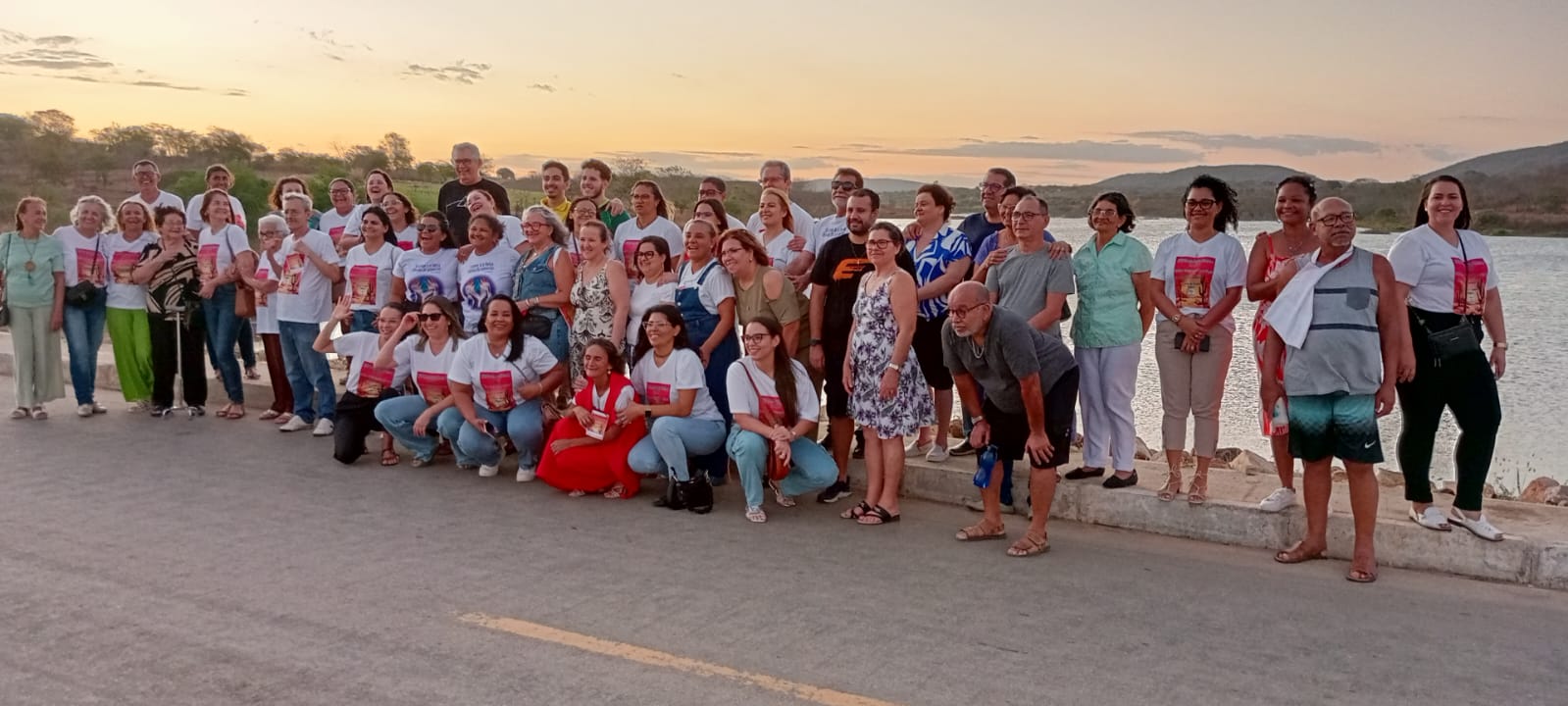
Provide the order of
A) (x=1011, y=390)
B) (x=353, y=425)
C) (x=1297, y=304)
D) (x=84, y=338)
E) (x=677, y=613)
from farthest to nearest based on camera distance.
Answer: (x=84, y=338) → (x=353, y=425) → (x=1011, y=390) → (x=1297, y=304) → (x=677, y=613)

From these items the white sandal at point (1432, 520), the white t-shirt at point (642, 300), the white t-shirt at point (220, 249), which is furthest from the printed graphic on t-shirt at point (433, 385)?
the white sandal at point (1432, 520)

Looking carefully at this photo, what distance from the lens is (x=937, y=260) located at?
7738 mm

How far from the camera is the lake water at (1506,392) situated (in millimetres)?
11281

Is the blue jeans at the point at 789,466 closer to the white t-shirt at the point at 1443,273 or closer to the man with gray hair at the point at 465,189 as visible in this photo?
the white t-shirt at the point at 1443,273

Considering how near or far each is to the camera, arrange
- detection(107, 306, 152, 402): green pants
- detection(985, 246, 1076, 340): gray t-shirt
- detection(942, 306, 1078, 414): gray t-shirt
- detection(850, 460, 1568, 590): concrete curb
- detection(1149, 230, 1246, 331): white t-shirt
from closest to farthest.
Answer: detection(850, 460, 1568, 590): concrete curb
detection(942, 306, 1078, 414): gray t-shirt
detection(1149, 230, 1246, 331): white t-shirt
detection(985, 246, 1076, 340): gray t-shirt
detection(107, 306, 152, 402): green pants

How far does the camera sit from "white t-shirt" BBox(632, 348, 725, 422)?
24.7ft

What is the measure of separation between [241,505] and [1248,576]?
19.4 ft

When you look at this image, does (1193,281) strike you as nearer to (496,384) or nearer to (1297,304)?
(1297,304)

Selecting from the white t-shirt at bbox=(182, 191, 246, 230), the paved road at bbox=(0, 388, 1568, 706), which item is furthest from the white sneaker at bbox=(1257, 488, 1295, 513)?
the white t-shirt at bbox=(182, 191, 246, 230)

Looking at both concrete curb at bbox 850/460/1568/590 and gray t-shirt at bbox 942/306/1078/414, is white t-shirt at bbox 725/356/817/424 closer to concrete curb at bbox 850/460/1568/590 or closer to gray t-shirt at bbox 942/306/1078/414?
concrete curb at bbox 850/460/1568/590

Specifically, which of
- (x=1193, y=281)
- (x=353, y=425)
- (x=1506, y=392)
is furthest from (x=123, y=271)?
(x=1506, y=392)

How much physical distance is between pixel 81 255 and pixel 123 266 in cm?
36

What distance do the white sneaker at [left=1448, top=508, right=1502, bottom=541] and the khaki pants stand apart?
1250 mm

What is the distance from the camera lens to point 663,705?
4.21 metres
